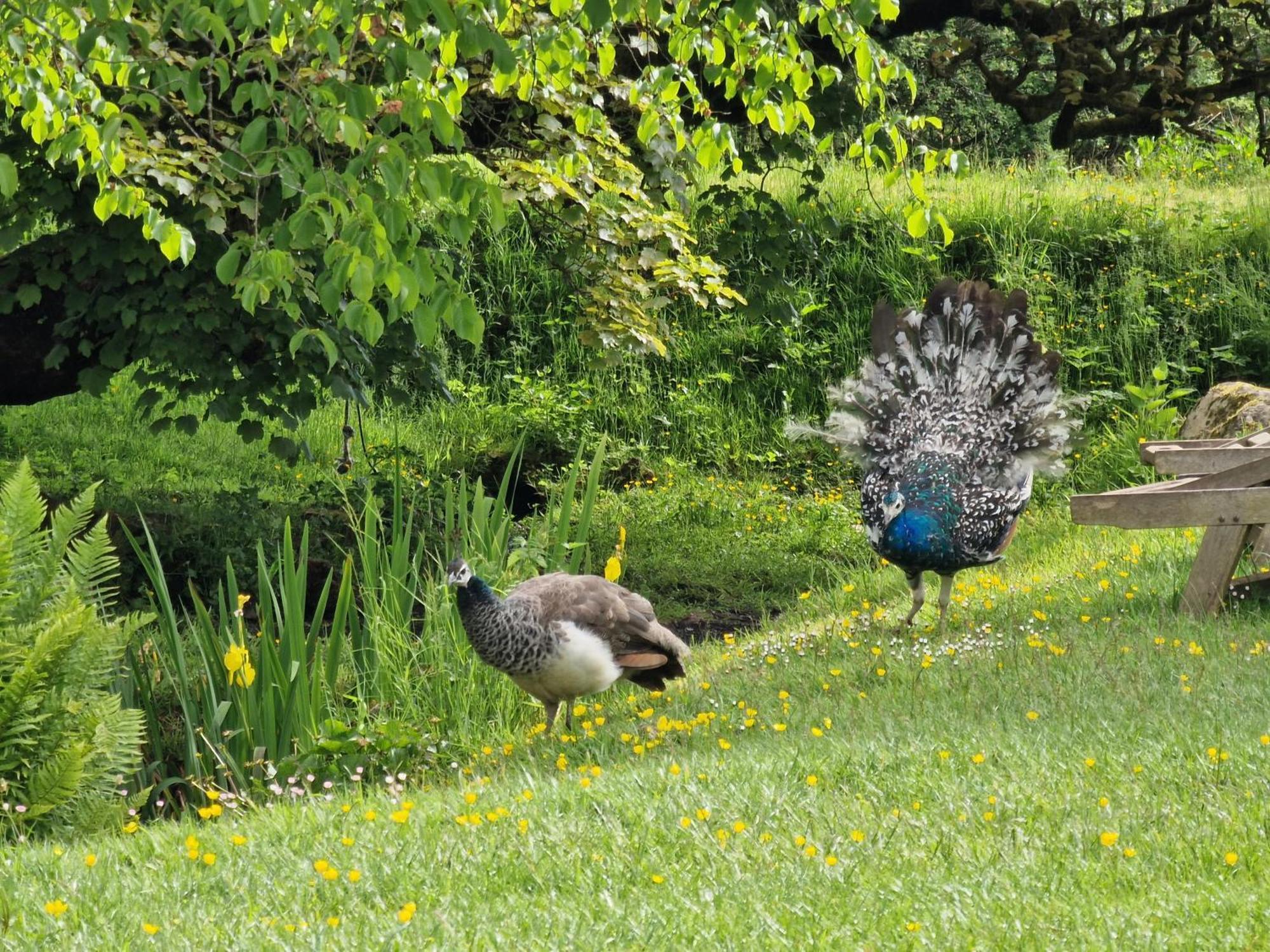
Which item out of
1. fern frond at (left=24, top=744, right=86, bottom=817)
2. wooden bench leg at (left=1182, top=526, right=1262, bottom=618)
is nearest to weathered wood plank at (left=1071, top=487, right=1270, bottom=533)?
wooden bench leg at (left=1182, top=526, right=1262, bottom=618)

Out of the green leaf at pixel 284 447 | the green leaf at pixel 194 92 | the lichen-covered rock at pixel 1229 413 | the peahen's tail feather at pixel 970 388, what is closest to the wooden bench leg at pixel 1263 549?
the peahen's tail feather at pixel 970 388

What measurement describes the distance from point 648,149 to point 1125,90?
5.17m

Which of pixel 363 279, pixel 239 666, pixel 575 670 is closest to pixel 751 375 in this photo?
pixel 575 670

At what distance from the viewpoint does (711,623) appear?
10.2 m

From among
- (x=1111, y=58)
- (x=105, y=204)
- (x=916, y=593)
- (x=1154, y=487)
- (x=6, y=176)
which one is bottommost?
(x=916, y=593)

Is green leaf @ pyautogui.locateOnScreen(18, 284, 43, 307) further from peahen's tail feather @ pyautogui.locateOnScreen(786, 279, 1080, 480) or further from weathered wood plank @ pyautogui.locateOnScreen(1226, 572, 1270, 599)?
weathered wood plank @ pyautogui.locateOnScreen(1226, 572, 1270, 599)

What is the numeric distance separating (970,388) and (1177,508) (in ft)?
5.36

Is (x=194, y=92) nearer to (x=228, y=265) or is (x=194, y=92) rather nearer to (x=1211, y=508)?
(x=228, y=265)

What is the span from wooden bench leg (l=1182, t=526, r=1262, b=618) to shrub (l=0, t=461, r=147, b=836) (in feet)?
17.2

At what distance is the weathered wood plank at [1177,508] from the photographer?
662 cm

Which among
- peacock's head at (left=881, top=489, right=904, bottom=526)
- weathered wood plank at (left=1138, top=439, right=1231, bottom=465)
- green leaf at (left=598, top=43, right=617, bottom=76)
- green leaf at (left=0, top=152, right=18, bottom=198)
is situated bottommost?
peacock's head at (left=881, top=489, right=904, bottom=526)

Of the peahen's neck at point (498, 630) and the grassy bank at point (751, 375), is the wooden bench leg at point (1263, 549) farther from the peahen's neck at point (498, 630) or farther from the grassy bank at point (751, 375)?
the grassy bank at point (751, 375)

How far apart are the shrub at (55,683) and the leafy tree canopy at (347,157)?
1424 mm

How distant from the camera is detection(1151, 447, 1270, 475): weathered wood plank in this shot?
7406 millimetres
